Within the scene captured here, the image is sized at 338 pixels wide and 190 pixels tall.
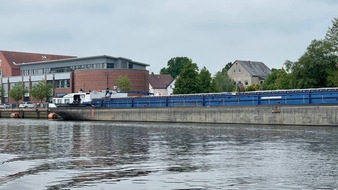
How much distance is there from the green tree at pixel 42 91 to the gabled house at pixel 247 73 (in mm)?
50123

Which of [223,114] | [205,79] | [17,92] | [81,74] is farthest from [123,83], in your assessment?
[223,114]

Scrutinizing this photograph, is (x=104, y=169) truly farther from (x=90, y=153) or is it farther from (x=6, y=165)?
(x=90, y=153)

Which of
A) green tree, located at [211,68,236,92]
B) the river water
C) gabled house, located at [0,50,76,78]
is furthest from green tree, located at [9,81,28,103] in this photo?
the river water

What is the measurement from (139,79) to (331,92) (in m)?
75.6

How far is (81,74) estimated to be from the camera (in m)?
120

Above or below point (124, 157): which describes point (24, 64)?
above

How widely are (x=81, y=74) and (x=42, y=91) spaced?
994 cm

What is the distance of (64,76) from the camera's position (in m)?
127

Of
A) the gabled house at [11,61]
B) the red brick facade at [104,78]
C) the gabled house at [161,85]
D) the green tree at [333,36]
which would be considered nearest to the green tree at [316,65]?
the green tree at [333,36]

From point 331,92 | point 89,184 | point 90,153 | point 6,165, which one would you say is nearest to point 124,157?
point 90,153

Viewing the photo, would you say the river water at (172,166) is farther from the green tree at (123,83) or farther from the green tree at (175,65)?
the green tree at (175,65)

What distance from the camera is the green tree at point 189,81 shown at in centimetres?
10525

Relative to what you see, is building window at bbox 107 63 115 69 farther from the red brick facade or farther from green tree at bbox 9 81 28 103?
green tree at bbox 9 81 28 103

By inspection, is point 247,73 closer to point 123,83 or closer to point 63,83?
point 123,83
